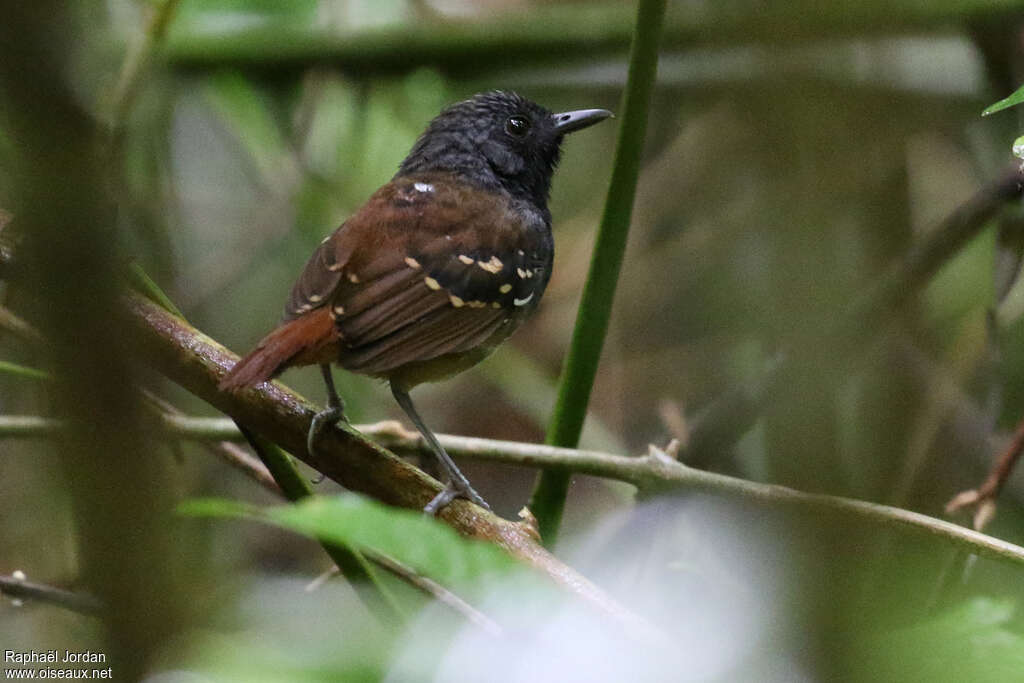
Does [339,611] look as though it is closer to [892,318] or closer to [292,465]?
[292,465]

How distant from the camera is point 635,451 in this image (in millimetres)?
4039

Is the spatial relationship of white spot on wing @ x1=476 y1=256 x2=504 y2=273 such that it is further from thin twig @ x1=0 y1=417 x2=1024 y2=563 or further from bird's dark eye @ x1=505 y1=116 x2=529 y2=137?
bird's dark eye @ x1=505 y1=116 x2=529 y2=137

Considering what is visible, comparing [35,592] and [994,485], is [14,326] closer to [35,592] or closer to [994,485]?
[35,592]

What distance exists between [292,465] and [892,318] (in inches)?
66.8

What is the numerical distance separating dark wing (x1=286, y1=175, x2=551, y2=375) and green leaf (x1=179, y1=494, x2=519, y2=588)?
1.61m

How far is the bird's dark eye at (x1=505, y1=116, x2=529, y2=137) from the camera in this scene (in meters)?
3.43

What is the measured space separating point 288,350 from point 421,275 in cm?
58

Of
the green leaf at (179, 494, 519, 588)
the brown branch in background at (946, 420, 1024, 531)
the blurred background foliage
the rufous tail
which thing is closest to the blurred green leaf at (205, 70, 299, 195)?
the blurred background foliage

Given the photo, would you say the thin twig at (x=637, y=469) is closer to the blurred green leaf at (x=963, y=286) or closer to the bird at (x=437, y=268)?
the bird at (x=437, y=268)

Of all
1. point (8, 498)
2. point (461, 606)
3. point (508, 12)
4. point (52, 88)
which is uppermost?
→ point (508, 12)

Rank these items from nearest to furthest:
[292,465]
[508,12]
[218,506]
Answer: [218,506]
[292,465]
[508,12]

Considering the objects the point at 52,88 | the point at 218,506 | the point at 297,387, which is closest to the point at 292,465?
the point at 218,506

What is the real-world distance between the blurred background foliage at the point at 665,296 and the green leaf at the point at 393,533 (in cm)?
4

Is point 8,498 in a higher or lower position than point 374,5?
lower
